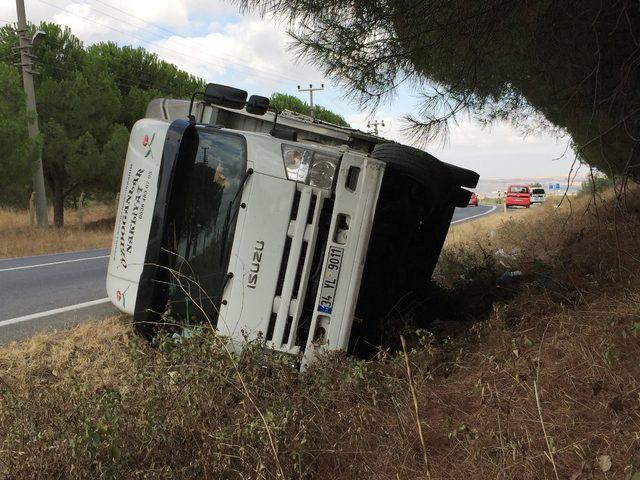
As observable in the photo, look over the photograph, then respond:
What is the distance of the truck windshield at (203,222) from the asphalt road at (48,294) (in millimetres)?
2572

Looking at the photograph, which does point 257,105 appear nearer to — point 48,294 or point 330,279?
point 330,279

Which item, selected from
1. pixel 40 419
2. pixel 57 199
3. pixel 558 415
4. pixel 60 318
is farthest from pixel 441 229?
pixel 57 199

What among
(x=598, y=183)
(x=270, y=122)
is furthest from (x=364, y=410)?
(x=598, y=183)

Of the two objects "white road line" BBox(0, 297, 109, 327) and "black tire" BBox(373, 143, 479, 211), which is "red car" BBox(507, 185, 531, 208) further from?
"black tire" BBox(373, 143, 479, 211)

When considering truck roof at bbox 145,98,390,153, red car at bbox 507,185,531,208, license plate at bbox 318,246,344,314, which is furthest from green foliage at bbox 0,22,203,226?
red car at bbox 507,185,531,208

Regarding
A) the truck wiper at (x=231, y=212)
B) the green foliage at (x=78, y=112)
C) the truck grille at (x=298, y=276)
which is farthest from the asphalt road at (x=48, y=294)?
the green foliage at (x=78, y=112)

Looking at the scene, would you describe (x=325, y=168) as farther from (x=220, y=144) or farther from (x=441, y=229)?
(x=441, y=229)

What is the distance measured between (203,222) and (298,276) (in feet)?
2.98

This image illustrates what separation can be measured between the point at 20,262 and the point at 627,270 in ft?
A: 40.3

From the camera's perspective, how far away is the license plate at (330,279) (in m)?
3.84

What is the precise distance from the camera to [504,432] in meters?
2.66

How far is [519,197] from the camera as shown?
43.0 m

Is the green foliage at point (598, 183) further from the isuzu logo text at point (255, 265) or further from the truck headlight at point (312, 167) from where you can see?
the isuzu logo text at point (255, 265)

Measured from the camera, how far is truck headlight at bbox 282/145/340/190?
3.93 metres
